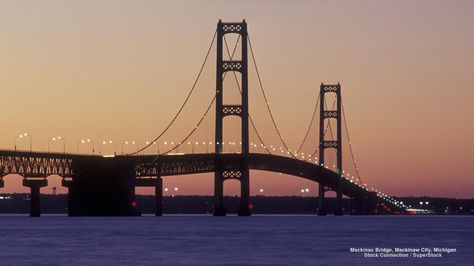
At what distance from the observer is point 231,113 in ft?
478

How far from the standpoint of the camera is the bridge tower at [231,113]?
472 ft

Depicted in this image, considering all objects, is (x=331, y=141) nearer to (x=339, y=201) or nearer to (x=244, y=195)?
(x=339, y=201)

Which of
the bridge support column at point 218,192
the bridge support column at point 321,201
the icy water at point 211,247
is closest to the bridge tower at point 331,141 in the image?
the bridge support column at point 321,201

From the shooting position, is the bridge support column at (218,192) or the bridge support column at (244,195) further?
the bridge support column at (218,192)

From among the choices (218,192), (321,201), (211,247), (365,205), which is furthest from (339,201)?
(211,247)

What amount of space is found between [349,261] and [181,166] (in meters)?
91.6

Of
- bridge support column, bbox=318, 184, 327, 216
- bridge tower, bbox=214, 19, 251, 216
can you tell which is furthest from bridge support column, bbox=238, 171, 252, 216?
bridge support column, bbox=318, 184, 327, 216

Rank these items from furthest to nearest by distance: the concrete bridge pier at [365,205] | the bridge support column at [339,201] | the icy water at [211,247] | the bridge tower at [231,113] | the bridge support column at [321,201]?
the concrete bridge pier at [365,205]
the bridge support column at [321,201]
the bridge support column at [339,201]
the bridge tower at [231,113]
the icy water at [211,247]

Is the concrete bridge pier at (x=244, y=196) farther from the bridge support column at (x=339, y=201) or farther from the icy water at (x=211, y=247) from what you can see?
the icy water at (x=211, y=247)

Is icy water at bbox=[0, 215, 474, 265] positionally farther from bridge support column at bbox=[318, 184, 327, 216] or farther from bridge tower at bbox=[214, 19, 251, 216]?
bridge support column at bbox=[318, 184, 327, 216]

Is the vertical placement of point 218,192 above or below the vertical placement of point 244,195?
above

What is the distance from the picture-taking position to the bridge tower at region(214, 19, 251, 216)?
472ft

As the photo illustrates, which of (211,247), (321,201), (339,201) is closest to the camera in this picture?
(211,247)

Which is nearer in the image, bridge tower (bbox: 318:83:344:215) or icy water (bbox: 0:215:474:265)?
icy water (bbox: 0:215:474:265)
